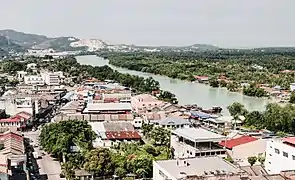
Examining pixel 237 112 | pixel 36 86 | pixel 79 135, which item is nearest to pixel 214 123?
pixel 237 112

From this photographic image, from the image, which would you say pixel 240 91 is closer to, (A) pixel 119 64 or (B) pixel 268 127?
(B) pixel 268 127

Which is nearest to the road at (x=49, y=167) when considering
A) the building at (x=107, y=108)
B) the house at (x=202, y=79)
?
the building at (x=107, y=108)

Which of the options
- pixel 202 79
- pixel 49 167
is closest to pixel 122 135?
pixel 49 167

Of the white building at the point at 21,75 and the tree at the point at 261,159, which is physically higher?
the white building at the point at 21,75

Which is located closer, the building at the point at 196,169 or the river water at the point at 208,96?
the building at the point at 196,169

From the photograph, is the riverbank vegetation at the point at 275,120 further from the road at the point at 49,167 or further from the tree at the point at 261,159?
the road at the point at 49,167
